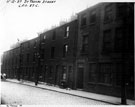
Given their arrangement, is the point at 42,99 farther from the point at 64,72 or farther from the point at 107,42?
the point at 64,72

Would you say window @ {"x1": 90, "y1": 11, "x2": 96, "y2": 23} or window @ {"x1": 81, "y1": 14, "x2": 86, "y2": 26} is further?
window @ {"x1": 81, "y1": 14, "x2": 86, "y2": 26}

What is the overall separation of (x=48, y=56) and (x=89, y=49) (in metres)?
7.90

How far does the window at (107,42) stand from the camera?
1762cm

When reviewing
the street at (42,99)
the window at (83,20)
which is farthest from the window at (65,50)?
the street at (42,99)

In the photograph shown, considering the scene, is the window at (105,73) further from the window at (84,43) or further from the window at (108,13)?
the window at (108,13)

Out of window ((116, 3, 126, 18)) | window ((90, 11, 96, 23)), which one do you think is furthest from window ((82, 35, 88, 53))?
window ((116, 3, 126, 18))

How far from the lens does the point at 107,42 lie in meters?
18.0

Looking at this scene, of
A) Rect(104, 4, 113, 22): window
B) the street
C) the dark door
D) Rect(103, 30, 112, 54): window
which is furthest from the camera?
the dark door

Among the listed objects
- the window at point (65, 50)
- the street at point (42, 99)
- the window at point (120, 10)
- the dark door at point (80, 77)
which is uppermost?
the window at point (120, 10)

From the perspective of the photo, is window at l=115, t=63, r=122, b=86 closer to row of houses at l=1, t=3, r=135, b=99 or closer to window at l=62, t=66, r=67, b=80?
row of houses at l=1, t=3, r=135, b=99

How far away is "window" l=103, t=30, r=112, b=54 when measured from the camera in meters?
17.6

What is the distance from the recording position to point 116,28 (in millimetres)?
17125

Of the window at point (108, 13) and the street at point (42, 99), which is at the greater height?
the window at point (108, 13)

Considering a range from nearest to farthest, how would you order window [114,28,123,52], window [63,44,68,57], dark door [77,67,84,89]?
1. window [114,28,123,52]
2. dark door [77,67,84,89]
3. window [63,44,68,57]
